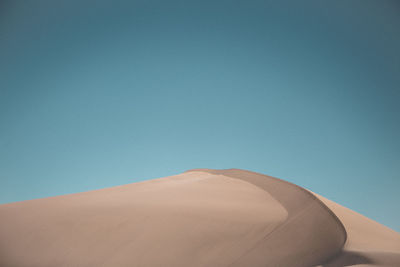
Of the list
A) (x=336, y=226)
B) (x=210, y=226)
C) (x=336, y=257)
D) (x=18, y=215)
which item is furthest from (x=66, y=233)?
(x=336, y=226)

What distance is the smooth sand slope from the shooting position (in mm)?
5094

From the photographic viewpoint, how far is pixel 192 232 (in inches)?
225

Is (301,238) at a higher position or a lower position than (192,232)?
lower

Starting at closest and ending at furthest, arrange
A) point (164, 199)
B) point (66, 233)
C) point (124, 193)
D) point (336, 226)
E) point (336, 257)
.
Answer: point (336, 257), point (66, 233), point (336, 226), point (164, 199), point (124, 193)

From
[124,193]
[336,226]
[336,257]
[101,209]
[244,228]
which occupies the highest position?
[124,193]

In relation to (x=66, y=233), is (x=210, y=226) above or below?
below

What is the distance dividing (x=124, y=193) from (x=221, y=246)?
147 inches

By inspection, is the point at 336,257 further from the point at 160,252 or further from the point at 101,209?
the point at 101,209

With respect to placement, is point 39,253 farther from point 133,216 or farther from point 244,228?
point 244,228

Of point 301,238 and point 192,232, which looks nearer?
point 301,238

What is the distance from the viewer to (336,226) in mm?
6113

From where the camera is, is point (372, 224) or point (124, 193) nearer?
point (372, 224)

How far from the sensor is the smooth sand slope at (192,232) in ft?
16.7

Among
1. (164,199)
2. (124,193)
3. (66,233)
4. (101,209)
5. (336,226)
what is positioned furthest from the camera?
(124,193)
